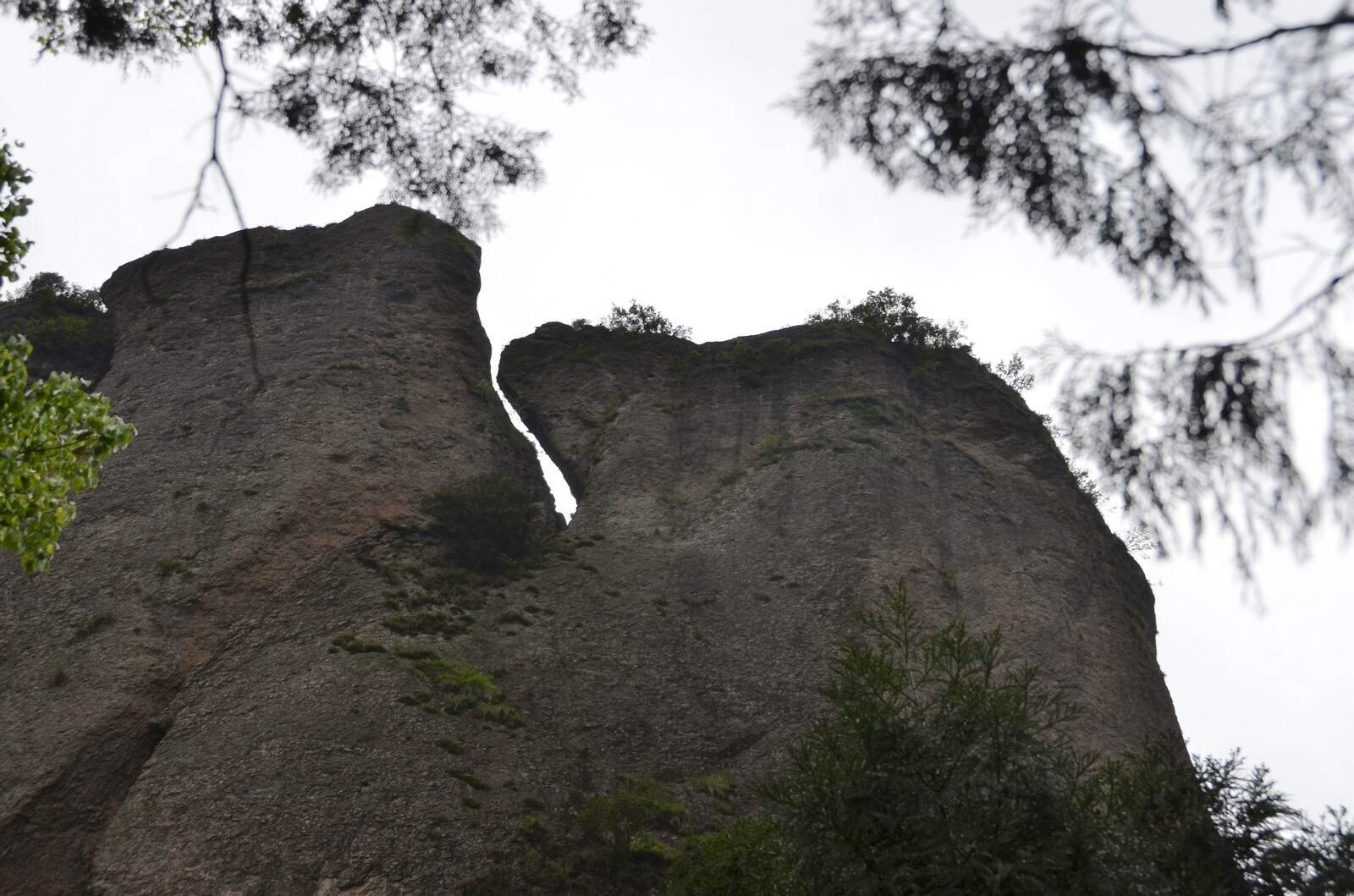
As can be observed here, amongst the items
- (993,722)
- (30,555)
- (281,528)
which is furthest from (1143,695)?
(30,555)

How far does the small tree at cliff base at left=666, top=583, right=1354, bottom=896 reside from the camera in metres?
13.4

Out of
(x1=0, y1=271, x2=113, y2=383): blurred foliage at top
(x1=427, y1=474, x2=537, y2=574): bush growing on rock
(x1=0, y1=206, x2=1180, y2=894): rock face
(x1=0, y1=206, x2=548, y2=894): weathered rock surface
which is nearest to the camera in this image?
(x1=0, y1=206, x2=548, y2=894): weathered rock surface

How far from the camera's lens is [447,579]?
27750mm

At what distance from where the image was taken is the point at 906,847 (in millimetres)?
13758

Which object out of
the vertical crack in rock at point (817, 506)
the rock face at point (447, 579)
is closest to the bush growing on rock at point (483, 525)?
the rock face at point (447, 579)

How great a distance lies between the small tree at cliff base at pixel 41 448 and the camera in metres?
11.1

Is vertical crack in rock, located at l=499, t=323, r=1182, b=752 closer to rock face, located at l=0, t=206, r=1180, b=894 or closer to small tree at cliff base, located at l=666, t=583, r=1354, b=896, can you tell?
rock face, located at l=0, t=206, r=1180, b=894

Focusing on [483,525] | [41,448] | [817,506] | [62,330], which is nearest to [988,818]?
[41,448]

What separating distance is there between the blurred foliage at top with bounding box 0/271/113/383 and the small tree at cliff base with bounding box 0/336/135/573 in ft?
89.3

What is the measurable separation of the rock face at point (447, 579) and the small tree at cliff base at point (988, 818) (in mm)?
6164

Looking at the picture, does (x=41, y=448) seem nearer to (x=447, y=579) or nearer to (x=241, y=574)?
(x=241, y=574)

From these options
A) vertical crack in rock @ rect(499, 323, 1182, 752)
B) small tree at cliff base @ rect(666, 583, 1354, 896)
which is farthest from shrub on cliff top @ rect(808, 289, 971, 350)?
small tree at cliff base @ rect(666, 583, 1354, 896)

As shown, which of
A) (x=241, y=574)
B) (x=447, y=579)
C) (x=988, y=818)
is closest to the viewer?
(x=988, y=818)

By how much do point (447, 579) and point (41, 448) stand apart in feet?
54.6
